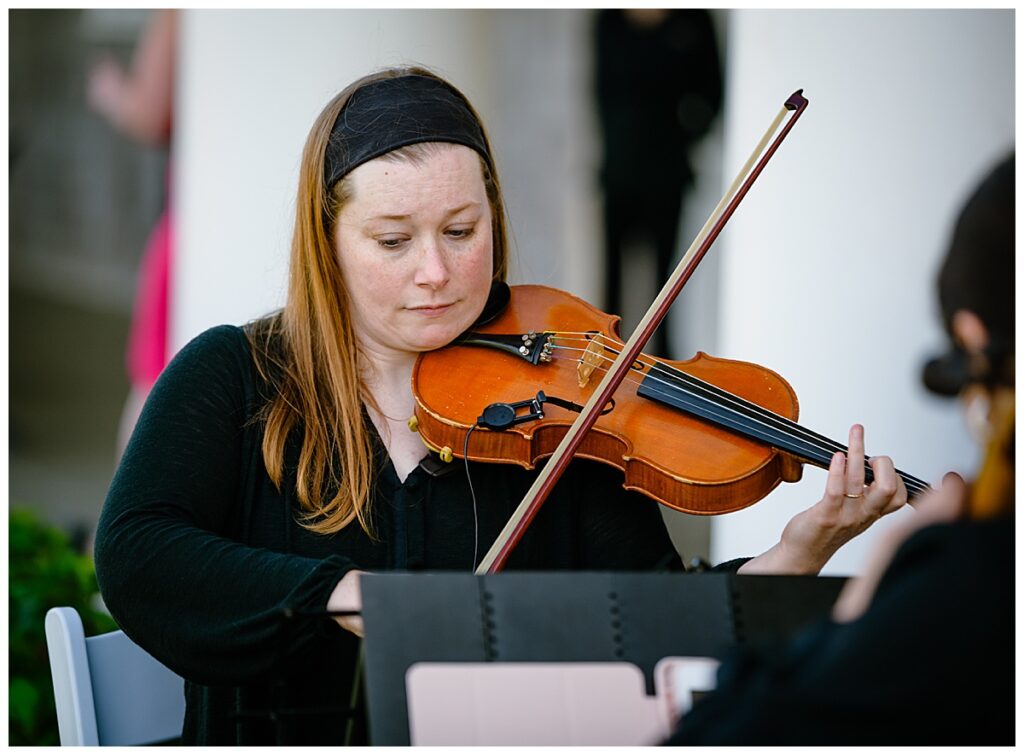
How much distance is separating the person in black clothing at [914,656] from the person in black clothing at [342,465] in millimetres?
648

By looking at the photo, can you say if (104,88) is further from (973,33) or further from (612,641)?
(612,641)

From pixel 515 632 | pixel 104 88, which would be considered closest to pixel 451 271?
pixel 515 632

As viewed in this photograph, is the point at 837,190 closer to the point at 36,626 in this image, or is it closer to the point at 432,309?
the point at 432,309

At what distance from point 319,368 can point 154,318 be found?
5.03 ft

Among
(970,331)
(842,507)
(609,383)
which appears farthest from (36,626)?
(970,331)

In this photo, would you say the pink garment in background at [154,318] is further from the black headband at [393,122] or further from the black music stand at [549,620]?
the black music stand at [549,620]

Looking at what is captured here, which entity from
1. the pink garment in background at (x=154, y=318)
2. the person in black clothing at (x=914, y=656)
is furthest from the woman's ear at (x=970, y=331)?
the pink garment in background at (x=154, y=318)

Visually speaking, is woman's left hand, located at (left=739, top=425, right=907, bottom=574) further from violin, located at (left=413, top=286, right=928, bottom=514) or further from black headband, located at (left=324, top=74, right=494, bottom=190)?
black headband, located at (left=324, top=74, right=494, bottom=190)

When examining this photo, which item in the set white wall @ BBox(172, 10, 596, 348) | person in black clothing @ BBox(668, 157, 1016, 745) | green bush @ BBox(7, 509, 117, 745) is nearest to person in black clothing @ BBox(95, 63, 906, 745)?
person in black clothing @ BBox(668, 157, 1016, 745)

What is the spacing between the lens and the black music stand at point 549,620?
1.22 m

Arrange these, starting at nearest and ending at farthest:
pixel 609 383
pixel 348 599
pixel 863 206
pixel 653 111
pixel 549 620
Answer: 1. pixel 549 620
2. pixel 348 599
3. pixel 609 383
4. pixel 863 206
5. pixel 653 111

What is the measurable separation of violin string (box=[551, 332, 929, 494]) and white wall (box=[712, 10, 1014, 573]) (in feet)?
2.33

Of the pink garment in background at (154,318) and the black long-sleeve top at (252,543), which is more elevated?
the pink garment in background at (154,318)

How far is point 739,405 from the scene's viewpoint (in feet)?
5.86
